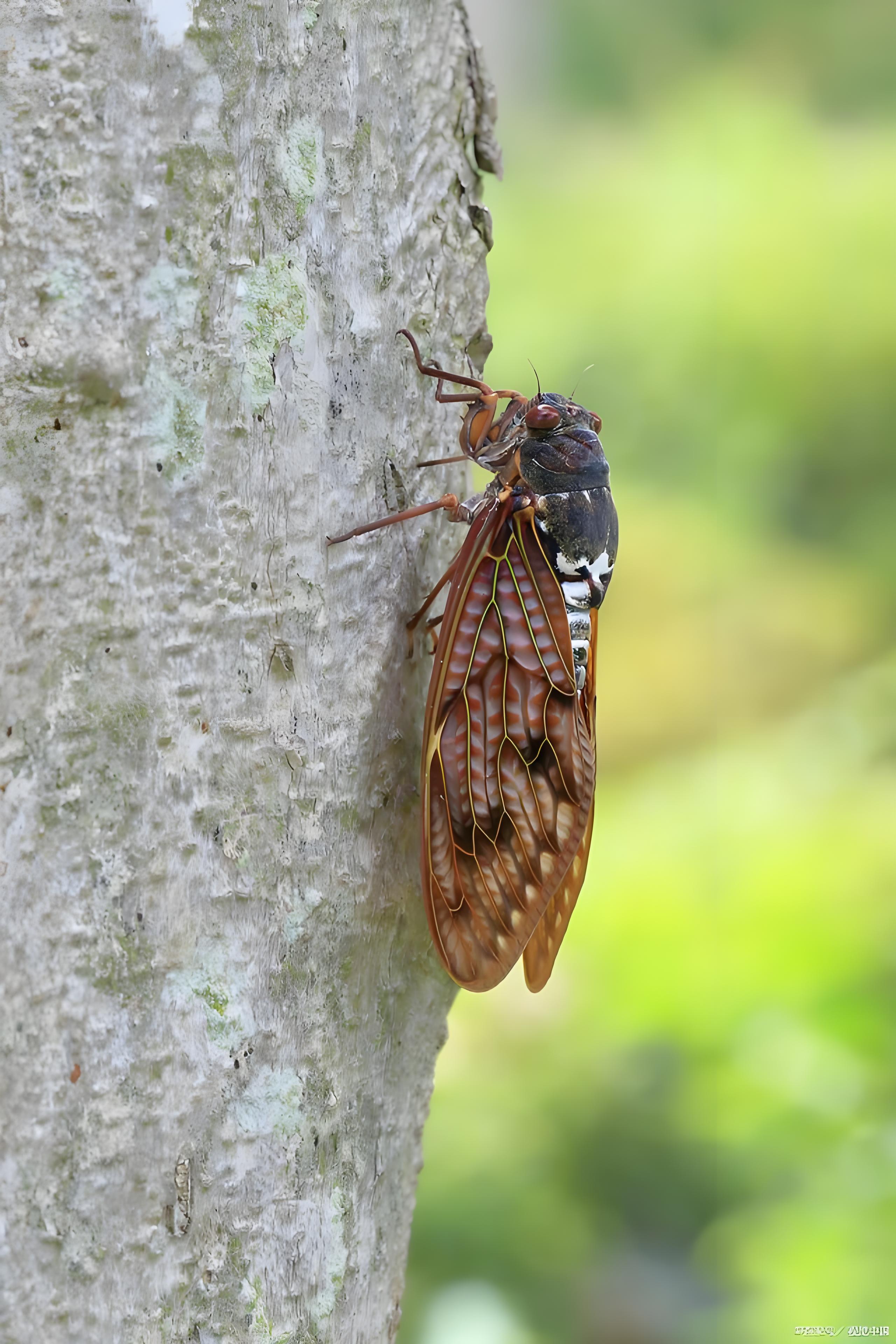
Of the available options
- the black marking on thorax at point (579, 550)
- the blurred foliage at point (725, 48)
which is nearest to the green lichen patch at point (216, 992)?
the black marking on thorax at point (579, 550)

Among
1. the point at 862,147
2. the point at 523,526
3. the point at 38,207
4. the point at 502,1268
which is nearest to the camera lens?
the point at 38,207

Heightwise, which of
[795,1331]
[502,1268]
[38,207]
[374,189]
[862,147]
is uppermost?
[862,147]

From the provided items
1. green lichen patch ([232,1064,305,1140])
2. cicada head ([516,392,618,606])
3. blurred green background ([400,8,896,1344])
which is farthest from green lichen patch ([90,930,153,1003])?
blurred green background ([400,8,896,1344])

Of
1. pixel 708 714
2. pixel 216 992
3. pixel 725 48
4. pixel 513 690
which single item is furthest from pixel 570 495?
pixel 725 48

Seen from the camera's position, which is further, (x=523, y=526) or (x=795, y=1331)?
(x=795, y=1331)

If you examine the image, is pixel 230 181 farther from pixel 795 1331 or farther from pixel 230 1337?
pixel 795 1331

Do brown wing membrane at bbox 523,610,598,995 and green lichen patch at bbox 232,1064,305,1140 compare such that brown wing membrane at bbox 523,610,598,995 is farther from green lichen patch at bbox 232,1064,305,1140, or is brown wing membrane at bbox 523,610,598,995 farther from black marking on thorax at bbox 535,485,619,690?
green lichen patch at bbox 232,1064,305,1140

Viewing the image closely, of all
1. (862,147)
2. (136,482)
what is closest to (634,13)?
(862,147)
